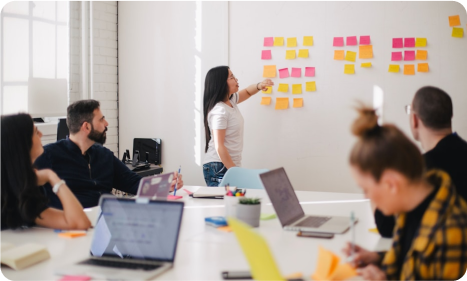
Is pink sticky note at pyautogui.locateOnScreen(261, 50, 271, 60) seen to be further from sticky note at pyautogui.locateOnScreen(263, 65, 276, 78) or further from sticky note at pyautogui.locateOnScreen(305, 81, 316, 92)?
sticky note at pyautogui.locateOnScreen(305, 81, 316, 92)

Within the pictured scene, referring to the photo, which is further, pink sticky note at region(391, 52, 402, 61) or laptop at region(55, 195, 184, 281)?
pink sticky note at region(391, 52, 402, 61)

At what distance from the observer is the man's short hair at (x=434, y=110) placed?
6.96ft

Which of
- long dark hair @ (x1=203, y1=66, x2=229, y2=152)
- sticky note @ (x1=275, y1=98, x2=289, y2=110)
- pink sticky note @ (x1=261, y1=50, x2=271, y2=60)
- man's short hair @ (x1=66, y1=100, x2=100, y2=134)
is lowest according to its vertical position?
man's short hair @ (x1=66, y1=100, x2=100, y2=134)

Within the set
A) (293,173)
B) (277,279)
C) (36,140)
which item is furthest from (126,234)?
(293,173)

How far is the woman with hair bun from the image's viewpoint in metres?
1.21

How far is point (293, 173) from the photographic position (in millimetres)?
4418

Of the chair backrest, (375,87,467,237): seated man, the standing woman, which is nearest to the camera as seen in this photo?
(375,87,467,237): seated man

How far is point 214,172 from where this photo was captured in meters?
3.90

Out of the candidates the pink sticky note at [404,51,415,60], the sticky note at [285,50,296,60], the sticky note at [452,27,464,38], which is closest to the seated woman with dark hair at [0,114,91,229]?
the sticky note at [285,50,296,60]

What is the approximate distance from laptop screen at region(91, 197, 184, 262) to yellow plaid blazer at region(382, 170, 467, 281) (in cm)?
72

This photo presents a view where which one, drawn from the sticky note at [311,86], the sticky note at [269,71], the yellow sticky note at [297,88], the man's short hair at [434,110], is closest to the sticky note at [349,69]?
the sticky note at [311,86]

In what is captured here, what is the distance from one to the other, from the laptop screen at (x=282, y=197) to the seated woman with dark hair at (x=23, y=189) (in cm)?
80

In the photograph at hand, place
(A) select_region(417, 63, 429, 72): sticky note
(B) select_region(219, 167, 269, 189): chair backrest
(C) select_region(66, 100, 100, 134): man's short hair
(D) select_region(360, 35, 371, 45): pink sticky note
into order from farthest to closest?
(D) select_region(360, 35, 371, 45): pink sticky note, (A) select_region(417, 63, 429, 72): sticky note, (B) select_region(219, 167, 269, 189): chair backrest, (C) select_region(66, 100, 100, 134): man's short hair

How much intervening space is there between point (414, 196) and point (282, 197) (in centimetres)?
99
